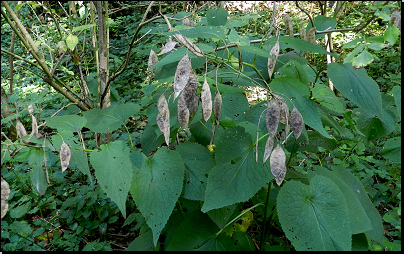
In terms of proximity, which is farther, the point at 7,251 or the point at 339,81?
the point at 7,251

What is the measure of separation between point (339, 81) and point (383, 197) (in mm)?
1325

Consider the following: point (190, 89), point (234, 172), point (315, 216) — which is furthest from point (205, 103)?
point (315, 216)

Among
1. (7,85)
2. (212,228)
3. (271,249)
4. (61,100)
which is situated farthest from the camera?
(7,85)

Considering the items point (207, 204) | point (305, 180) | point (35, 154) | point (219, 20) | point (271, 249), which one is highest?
point (219, 20)

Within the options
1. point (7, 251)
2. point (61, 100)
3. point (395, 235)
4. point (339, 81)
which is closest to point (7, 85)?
point (61, 100)

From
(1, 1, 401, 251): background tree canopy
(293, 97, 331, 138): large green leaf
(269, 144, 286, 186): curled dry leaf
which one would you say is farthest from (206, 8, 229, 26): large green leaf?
(269, 144, 286, 186): curled dry leaf

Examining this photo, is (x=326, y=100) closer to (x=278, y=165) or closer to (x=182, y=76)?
(x=278, y=165)

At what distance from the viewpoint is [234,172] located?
1.05 metres

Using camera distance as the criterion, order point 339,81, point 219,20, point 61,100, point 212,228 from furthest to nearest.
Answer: point 61,100
point 219,20
point 212,228
point 339,81

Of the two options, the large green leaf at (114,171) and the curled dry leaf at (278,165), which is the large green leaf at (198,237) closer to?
the large green leaf at (114,171)

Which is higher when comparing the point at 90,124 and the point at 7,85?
the point at 90,124

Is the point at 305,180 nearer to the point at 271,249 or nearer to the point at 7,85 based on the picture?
the point at 271,249

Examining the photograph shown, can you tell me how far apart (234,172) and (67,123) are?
642mm

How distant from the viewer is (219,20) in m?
1.49
